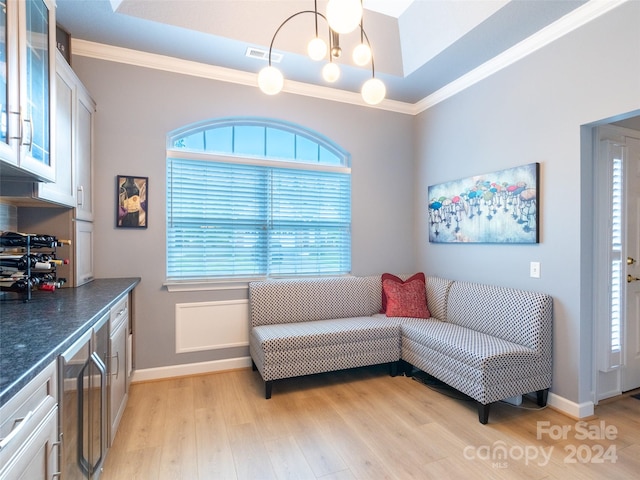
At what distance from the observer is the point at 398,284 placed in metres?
3.54

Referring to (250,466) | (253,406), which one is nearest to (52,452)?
(250,466)

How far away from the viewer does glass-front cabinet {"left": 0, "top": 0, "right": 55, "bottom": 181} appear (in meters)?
1.37

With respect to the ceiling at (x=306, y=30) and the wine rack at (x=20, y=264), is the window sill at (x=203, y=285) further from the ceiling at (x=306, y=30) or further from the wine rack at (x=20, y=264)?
the ceiling at (x=306, y=30)

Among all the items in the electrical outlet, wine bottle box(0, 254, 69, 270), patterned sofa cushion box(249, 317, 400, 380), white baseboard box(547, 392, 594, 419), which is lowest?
white baseboard box(547, 392, 594, 419)

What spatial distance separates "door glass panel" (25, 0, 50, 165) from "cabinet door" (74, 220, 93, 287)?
835mm

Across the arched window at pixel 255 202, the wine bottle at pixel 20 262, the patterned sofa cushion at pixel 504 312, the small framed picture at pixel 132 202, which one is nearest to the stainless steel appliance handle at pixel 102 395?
the wine bottle at pixel 20 262

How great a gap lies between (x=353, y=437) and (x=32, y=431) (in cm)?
177

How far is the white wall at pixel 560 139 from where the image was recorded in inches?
84.8

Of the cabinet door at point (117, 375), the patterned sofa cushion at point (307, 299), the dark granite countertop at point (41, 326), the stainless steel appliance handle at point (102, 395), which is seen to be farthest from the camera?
the patterned sofa cushion at point (307, 299)

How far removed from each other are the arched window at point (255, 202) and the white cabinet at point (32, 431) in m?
2.11

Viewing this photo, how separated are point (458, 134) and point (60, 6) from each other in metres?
3.45

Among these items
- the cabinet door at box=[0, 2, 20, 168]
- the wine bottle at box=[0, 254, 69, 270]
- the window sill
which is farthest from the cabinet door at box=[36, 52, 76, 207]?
the window sill

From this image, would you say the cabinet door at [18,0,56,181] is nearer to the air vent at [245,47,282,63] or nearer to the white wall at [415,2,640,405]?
the air vent at [245,47,282,63]

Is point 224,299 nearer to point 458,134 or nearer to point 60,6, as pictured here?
point 60,6
